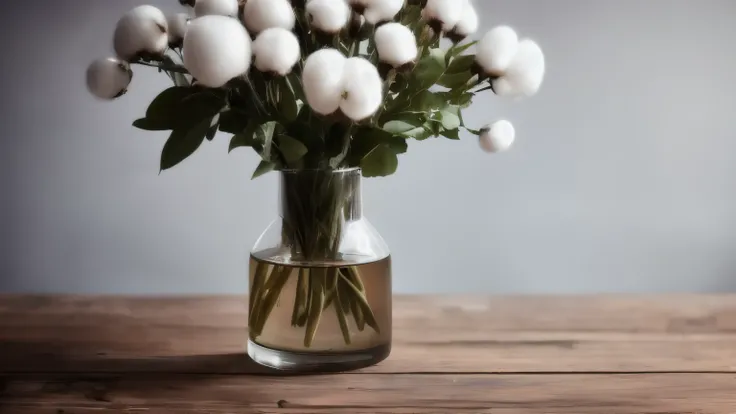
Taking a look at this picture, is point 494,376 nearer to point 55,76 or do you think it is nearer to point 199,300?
point 199,300

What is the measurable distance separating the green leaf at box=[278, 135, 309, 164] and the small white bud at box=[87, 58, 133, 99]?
148 millimetres

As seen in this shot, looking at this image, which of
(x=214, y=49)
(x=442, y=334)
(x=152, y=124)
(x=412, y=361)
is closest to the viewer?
(x=214, y=49)

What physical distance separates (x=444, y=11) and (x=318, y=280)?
0.91 feet

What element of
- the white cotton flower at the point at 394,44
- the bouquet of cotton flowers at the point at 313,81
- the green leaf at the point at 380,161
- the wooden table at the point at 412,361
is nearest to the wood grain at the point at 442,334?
the wooden table at the point at 412,361

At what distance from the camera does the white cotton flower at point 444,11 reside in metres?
0.64

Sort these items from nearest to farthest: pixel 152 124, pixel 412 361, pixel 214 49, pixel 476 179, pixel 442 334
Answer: pixel 214 49 < pixel 152 124 < pixel 412 361 < pixel 442 334 < pixel 476 179

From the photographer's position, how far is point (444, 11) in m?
0.65

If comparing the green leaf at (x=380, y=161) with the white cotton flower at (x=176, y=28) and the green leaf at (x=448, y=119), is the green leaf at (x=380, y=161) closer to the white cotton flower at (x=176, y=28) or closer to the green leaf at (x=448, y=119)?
the green leaf at (x=448, y=119)

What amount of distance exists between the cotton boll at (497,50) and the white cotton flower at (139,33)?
0.92 feet

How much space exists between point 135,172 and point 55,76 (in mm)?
217

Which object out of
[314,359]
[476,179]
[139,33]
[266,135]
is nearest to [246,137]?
[266,135]

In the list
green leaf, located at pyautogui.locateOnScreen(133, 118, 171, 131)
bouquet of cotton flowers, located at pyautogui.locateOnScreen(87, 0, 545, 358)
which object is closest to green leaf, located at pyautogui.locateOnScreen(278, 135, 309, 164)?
bouquet of cotton flowers, located at pyautogui.locateOnScreen(87, 0, 545, 358)

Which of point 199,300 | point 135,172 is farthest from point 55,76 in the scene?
point 199,300

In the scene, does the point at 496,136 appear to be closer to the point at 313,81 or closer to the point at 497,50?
the point at 497,50
